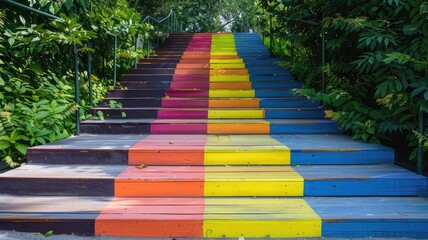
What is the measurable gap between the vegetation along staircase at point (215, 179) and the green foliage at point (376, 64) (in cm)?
26

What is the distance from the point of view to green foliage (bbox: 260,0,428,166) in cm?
252

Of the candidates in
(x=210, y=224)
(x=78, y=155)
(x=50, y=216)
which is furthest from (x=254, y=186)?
(x=78, y=155)

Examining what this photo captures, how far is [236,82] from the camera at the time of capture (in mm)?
4820

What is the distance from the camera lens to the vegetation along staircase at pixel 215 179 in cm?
196

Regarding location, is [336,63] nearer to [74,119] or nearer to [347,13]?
[347,13]

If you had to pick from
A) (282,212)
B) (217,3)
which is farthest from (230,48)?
(217,3)

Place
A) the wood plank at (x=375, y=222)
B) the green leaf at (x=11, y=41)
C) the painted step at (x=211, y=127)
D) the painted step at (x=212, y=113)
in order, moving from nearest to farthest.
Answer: the wood plank at (x=375, y=222) → the green leaf at (x=11, y=41) → the painted step at (x=211, y=127) → the painted step at (x=212, y=113)

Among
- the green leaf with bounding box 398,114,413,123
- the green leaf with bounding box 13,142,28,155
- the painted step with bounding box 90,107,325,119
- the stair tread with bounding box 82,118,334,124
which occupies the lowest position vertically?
the green leaf with bounding box 13,142,28,155

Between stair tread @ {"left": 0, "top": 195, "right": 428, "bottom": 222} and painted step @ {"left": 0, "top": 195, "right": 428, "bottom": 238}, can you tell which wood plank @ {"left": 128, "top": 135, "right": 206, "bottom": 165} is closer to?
stair tread @ {"left": 0, "top": 195, "right": 428, "bottom": 222}

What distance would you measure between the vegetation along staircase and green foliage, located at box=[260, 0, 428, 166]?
0.84ft

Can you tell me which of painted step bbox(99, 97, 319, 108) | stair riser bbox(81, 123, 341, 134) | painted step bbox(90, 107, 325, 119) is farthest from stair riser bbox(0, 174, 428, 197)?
painted step bbox(99, 97, 319, 108)

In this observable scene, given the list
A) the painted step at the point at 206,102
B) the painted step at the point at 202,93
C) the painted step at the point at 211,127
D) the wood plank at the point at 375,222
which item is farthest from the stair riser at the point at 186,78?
the wood plank at the point at 375,222

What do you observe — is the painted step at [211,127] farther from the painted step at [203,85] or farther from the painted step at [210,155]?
the painted step at [203,85]

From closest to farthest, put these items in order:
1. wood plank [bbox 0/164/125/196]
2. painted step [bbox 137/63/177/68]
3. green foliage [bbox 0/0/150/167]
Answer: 1. wood plank [bbox 0/164/125/196]
2. green foliage [bbox 0/0/150/167]
3. painted step [bbox 137/63/177/68]
